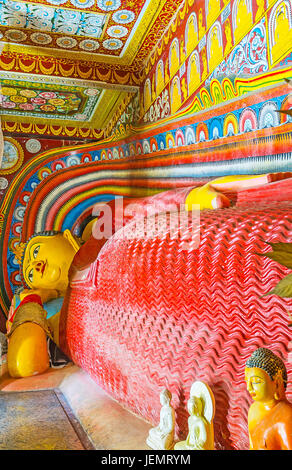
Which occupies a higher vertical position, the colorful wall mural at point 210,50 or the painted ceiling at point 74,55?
the painted ceiling at point 74,55

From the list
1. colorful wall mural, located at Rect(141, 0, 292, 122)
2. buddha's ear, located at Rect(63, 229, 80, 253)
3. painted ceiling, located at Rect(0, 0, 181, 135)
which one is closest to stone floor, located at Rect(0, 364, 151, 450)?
buddha's ear, located at Rect(63, 229, 80, 253)

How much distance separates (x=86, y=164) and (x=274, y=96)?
8.17 feet

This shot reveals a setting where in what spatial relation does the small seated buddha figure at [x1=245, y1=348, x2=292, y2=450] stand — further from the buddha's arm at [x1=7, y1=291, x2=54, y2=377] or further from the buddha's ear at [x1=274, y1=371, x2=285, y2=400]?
the buddha's arm at [x1=7, y1=291, x2=54, y2=377]

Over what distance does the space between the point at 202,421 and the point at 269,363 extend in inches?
11.9

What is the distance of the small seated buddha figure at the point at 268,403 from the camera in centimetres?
87

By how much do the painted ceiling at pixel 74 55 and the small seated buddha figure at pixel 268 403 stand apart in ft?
7.62

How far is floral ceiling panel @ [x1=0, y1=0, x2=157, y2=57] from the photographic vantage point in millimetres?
2502

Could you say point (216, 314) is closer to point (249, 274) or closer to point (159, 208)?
point (249, 274)

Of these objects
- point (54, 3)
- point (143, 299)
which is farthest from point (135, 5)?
point (143, 299)

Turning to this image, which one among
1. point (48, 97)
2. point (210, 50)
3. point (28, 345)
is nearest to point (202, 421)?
point (28, 345)

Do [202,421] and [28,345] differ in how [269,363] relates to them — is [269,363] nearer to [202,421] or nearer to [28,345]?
[202,421]

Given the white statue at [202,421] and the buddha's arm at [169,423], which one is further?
the buddha's arm at [169,423]

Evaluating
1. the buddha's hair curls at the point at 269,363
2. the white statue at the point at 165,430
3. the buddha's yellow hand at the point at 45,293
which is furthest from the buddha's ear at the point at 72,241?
the buddha's hair curls at the point at 269,363

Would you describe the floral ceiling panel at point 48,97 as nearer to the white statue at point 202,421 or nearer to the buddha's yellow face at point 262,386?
the white statue at point 202,421
